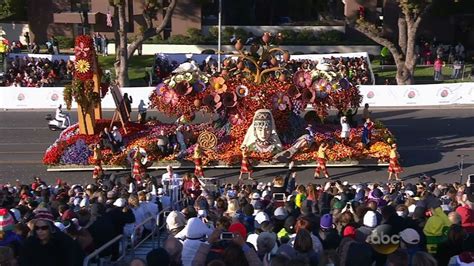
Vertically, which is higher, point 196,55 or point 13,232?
point 13,232

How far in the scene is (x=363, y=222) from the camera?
34.8ft

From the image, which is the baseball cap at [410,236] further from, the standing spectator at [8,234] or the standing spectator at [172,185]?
the standing spectator at [172,185]

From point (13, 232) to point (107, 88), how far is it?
1739 cm

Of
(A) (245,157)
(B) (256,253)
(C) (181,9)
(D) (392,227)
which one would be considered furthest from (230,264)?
(C) (181,9)

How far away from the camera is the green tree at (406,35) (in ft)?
123

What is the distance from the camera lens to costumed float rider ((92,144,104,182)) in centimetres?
2342

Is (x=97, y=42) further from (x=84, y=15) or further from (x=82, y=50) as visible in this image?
(x=82, y=50)

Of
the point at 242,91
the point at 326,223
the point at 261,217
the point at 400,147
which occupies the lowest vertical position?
the point at 400,147

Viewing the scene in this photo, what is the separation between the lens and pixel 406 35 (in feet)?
136

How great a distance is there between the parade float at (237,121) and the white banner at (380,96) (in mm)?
8421

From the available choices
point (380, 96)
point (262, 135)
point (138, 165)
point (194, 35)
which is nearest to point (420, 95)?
point (380, 96)

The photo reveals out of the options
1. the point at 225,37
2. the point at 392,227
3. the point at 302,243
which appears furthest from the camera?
the point at 225,37

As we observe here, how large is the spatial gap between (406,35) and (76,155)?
73.8 feet

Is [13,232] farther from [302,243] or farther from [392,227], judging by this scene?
[392,227]
